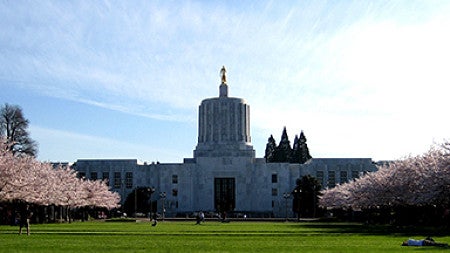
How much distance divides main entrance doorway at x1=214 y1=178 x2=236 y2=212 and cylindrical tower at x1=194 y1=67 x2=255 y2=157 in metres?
4.81

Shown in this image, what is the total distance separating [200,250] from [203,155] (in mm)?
95299

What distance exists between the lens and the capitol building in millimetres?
116688

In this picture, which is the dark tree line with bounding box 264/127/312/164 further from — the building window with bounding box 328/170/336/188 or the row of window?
the row of window

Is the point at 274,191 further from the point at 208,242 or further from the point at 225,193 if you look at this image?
the point at 208,242

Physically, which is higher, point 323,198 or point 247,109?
point 247,109

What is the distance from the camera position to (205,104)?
11875 cm

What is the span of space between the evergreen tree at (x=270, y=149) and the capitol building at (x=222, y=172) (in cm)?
2401

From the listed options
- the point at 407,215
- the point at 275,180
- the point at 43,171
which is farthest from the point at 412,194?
the point at 275,180

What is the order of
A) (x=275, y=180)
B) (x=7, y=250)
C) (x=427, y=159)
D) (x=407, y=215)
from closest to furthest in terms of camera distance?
(x=7, y=250)
(x=427, y=159)
(x=407, y=215)
(x=275, y=180)

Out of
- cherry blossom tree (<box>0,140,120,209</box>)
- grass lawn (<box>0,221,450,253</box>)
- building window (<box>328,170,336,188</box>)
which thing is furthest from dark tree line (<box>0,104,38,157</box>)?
building window (<box>328,170,336,188</box>)

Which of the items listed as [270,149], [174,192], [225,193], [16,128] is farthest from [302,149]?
[16,128]

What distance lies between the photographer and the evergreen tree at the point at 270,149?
143m

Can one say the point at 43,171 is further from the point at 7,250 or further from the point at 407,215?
the point at 7,250

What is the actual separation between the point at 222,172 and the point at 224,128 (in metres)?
7.71
